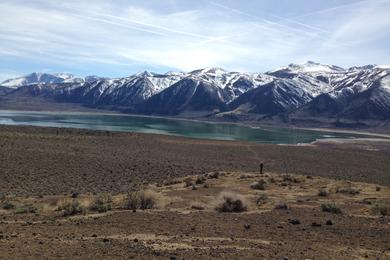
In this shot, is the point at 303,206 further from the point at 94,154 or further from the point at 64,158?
the point at 94,154

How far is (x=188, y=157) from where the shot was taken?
53969mm

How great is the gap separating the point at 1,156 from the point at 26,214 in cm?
2455

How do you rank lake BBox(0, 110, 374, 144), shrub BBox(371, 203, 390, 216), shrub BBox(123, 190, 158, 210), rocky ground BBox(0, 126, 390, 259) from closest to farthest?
1. rocky ground BBox(0, 126, 390, 259)
2. shrub BBox(371, 203, 390, 216)
3. shrub BBox(123, 190, 158, 210)
4. lake BBox(0, 110, 374, 144)

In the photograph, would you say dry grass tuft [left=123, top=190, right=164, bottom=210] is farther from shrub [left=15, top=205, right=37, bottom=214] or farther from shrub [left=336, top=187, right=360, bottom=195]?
shrub [left=336, top=187, right=360, bottom=195]

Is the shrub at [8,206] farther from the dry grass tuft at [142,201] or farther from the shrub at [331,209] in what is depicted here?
the shrub at [331,209]

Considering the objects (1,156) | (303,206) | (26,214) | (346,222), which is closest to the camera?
(346,222)

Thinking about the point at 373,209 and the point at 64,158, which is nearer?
the point at 373,209

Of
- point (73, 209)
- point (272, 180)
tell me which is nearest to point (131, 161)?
point (272, 180)

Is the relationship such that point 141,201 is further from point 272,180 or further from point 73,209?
point 272,180

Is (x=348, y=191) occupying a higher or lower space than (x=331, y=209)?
lower

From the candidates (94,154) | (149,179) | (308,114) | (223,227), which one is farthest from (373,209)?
(308,114)

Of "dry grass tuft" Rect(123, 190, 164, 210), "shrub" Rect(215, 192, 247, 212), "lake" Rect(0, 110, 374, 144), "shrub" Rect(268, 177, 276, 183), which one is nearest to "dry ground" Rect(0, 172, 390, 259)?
"dry grass tuft" Rect(123, 190, 164, 210)

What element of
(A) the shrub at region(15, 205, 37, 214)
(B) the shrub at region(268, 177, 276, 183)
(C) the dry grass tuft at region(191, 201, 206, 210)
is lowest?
(B) the shrub at region(268, 177, 276, 183)

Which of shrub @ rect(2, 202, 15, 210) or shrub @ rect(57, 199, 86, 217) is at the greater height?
shrub @ rect(57, 199, 86, 217)
